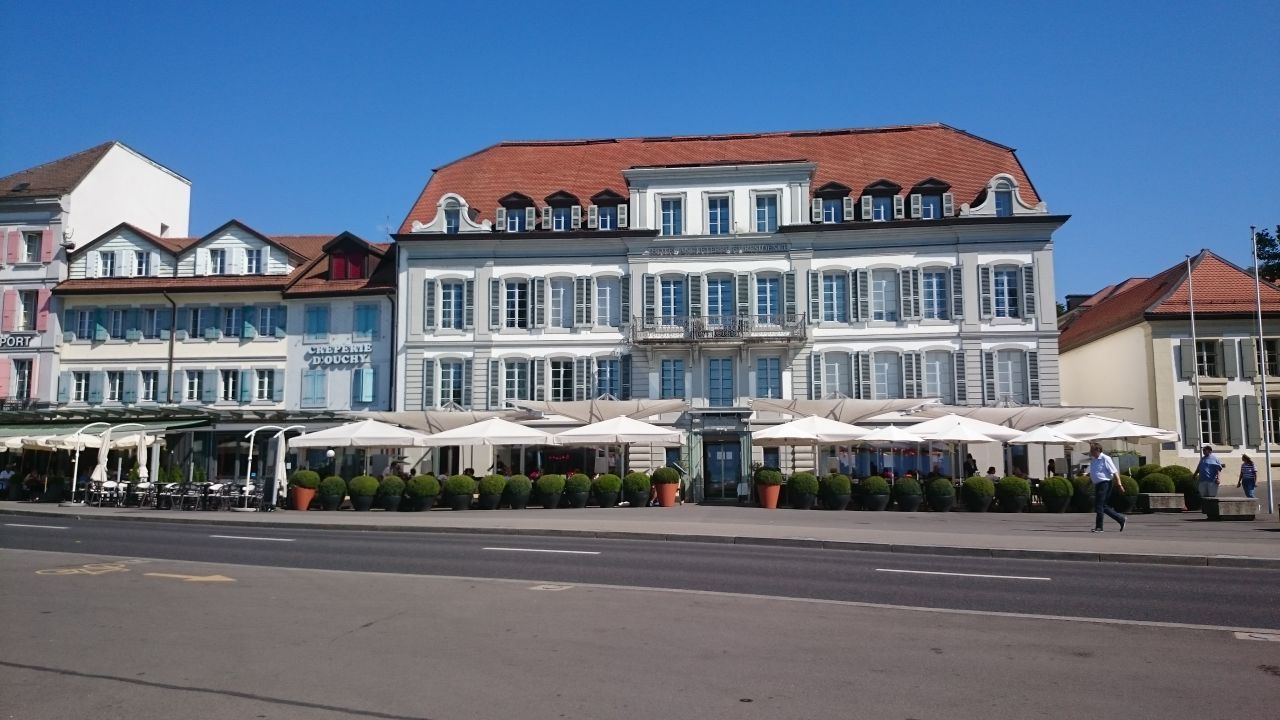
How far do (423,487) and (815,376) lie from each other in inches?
663

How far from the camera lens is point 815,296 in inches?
1577

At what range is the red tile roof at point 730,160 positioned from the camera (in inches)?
1657

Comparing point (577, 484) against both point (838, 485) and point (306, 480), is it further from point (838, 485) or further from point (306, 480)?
point (306, 480)

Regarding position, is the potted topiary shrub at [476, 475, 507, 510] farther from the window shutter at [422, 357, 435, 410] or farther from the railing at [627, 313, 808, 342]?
the window shutter at [422, 357, 435, 410]

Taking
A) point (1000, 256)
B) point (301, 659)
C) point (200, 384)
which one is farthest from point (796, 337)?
point (301, 659)

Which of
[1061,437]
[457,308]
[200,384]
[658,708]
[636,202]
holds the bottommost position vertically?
[658,708]

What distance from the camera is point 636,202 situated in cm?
4131

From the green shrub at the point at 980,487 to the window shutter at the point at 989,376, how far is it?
39.0ft

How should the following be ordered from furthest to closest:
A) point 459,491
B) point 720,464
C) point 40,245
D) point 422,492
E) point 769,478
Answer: point 40,245 → point 720,464 → point 769,478 → point 459,491 → point 422,492

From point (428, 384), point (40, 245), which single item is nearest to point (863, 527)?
point (428, 384)

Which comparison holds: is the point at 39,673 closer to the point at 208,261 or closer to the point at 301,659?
the point at 301,659

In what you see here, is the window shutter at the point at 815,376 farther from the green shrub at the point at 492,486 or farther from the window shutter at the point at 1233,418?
the window shutter at the point at 1233,418

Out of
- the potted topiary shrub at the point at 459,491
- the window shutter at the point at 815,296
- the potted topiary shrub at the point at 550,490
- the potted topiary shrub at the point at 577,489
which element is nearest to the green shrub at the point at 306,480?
the potted topiary shrub at the point at 459,491

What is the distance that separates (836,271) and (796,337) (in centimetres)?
340
